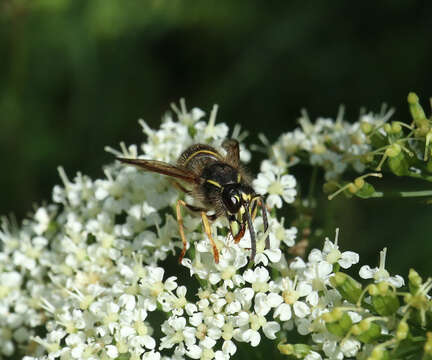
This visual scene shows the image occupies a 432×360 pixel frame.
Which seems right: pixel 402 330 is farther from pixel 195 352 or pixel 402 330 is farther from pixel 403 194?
pixel 195 352

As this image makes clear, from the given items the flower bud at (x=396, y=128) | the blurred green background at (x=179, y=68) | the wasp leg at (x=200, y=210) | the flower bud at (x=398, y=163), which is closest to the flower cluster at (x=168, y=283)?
the wasp leg at (x=200, y=210)

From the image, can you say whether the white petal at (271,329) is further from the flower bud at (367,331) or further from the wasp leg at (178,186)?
the wasp leg at (178,186)

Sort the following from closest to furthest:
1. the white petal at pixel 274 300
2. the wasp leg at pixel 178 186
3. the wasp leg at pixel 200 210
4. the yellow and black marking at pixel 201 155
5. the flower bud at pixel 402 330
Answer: the flower bud at pixel 402 330 → the white petal at pixel 274 300 → the wasp leg at pixel 200 210 → the yellow and black marking at pixel 201 155 → the wasp leg at pixel 178 186

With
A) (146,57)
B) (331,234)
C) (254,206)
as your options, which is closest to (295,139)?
(331,234)

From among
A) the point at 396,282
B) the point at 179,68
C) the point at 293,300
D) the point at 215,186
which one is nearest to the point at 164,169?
the point at 215,186

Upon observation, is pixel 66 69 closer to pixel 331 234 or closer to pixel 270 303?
pixel 331 234

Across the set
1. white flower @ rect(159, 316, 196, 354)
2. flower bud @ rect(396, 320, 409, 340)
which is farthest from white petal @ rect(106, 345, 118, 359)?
flower bud @ rect(396, 320, 409, 340)
